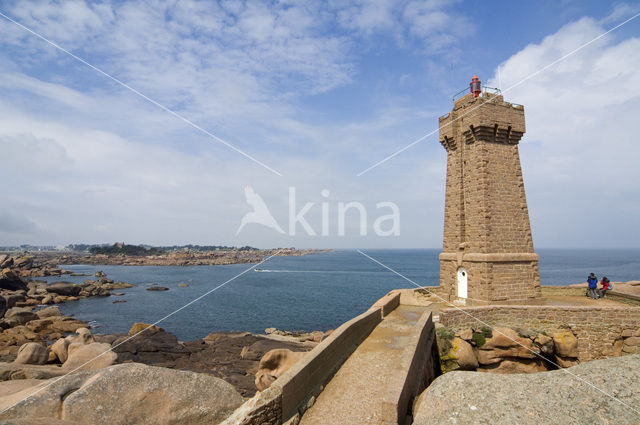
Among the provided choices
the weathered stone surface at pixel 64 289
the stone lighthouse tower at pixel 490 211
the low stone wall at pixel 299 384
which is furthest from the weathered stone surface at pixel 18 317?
the stone lighthouse tower at pixel 490 211

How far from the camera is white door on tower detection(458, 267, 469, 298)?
1722cm

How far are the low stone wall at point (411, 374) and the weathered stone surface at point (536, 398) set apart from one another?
1.38ft

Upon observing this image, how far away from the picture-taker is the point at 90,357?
14930 millimetres

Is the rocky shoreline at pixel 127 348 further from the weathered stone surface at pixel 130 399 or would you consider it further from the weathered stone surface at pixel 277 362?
the weathered stone surface at pixel 130 399

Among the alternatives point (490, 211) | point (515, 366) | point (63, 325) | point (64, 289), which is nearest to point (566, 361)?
point (515, 366)

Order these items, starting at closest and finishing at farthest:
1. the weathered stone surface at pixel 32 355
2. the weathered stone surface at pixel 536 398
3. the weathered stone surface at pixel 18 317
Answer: the weathered stone surface at pixel 536 398
the weathered stone surface at pixel 32 355
the weathered stone surface at pixel 18 317

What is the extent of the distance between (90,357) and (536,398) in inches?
647

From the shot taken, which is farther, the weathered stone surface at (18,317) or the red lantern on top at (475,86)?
the weathered stone surface at (18,317)

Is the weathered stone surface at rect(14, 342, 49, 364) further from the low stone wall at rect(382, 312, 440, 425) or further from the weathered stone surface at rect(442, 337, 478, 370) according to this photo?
the weathered stone surface at rect(442, 337, 478, 370)

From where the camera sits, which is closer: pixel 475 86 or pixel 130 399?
pixel 130 399

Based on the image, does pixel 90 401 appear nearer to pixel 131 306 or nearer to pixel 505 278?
pixel 505 278

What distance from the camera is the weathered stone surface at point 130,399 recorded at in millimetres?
7289

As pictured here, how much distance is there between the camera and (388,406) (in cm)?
661

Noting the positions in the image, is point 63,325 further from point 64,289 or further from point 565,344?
point 565,344
